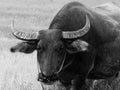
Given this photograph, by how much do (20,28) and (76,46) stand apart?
12.5 meters

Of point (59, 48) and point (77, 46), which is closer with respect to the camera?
point (59, 48)

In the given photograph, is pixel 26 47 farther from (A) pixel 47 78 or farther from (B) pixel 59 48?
(A) pixel 47 78

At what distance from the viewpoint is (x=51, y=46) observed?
6824 mm

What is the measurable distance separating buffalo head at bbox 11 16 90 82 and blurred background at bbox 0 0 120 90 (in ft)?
6.93

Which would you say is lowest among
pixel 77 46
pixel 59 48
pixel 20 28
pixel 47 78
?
pixel 20 28

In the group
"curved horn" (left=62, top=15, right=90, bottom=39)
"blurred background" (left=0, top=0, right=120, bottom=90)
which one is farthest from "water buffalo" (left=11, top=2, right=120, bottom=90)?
"blurred background" (left=0, top=0, right=120, bottom=90)

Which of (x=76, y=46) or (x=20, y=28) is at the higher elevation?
(x=76, y=46)

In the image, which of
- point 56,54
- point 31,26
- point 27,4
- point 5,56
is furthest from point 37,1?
point 56,54

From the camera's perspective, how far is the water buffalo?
22.5 feet

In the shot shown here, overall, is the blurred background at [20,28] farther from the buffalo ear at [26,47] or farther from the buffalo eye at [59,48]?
the buffalo eye at [59,48]

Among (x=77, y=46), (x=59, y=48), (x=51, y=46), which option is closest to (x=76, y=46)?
(x=77, y=46)

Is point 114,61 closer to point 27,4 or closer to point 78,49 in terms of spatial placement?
point 78,49

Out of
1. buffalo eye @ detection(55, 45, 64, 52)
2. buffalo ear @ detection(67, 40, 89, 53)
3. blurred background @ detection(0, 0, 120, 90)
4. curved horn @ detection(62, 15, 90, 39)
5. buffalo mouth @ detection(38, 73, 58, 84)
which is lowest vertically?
blurred background @ detection(0, 0, 120, 90)

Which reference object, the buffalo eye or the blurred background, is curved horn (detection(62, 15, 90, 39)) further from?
the blurred background
